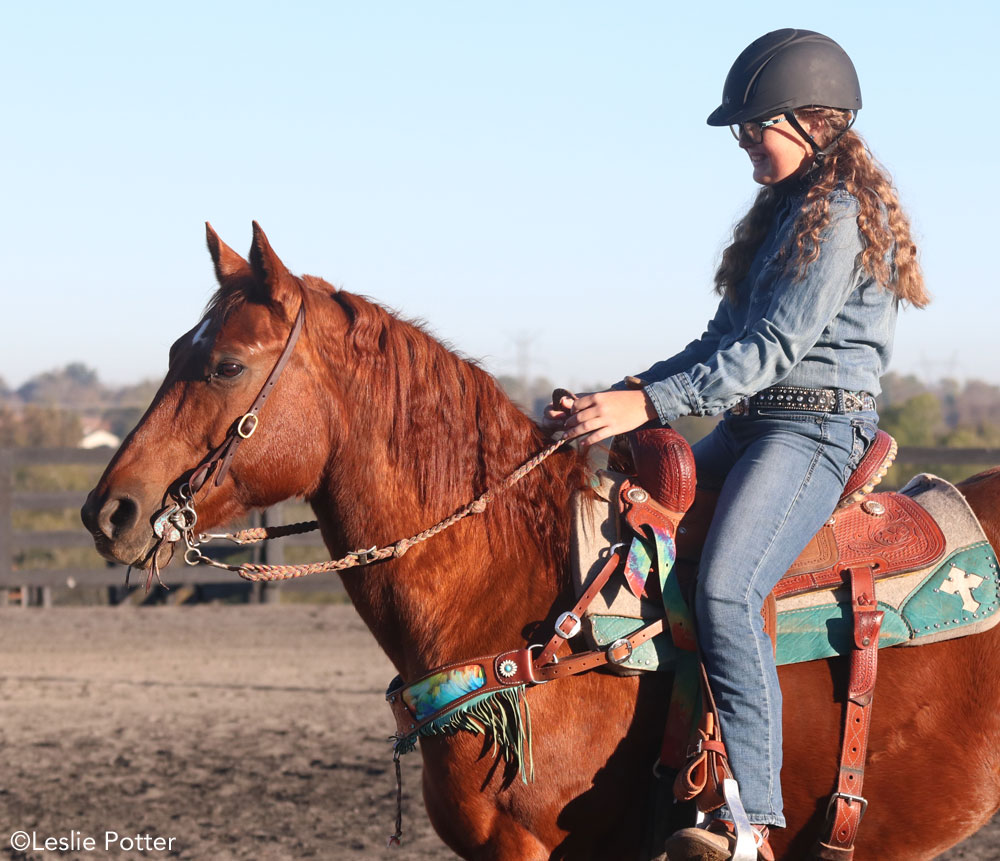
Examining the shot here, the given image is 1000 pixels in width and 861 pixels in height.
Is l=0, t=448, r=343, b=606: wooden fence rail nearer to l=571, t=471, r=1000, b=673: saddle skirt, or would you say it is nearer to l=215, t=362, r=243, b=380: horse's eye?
l=215, t=362, r=243, b=380: horse's eye

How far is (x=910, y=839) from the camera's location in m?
2.62

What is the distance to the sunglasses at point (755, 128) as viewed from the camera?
2.73m

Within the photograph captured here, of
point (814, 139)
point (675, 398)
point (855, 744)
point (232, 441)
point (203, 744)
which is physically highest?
point (814, 139)

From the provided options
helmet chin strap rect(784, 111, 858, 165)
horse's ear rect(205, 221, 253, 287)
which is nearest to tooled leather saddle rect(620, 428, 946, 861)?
helmet chin strap rect(784, 111, 858, 165)

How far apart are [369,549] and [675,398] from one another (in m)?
0.84

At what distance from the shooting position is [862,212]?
2.55 metres

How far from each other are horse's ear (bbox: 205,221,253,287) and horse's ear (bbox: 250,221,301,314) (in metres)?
0.14

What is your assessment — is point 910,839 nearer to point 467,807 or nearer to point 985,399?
point 467,807

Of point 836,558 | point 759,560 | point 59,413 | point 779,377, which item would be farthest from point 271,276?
point 59,413

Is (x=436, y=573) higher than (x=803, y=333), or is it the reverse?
(x=803, y=333)

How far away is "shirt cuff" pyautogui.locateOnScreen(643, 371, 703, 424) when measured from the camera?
251cm

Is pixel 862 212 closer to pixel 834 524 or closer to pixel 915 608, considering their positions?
pixel 834 524

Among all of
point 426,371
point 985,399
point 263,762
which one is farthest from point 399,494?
point 985,399

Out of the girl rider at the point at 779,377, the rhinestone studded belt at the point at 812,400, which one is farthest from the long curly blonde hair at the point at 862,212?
the rhinestone studded belt at the point at 812,400
